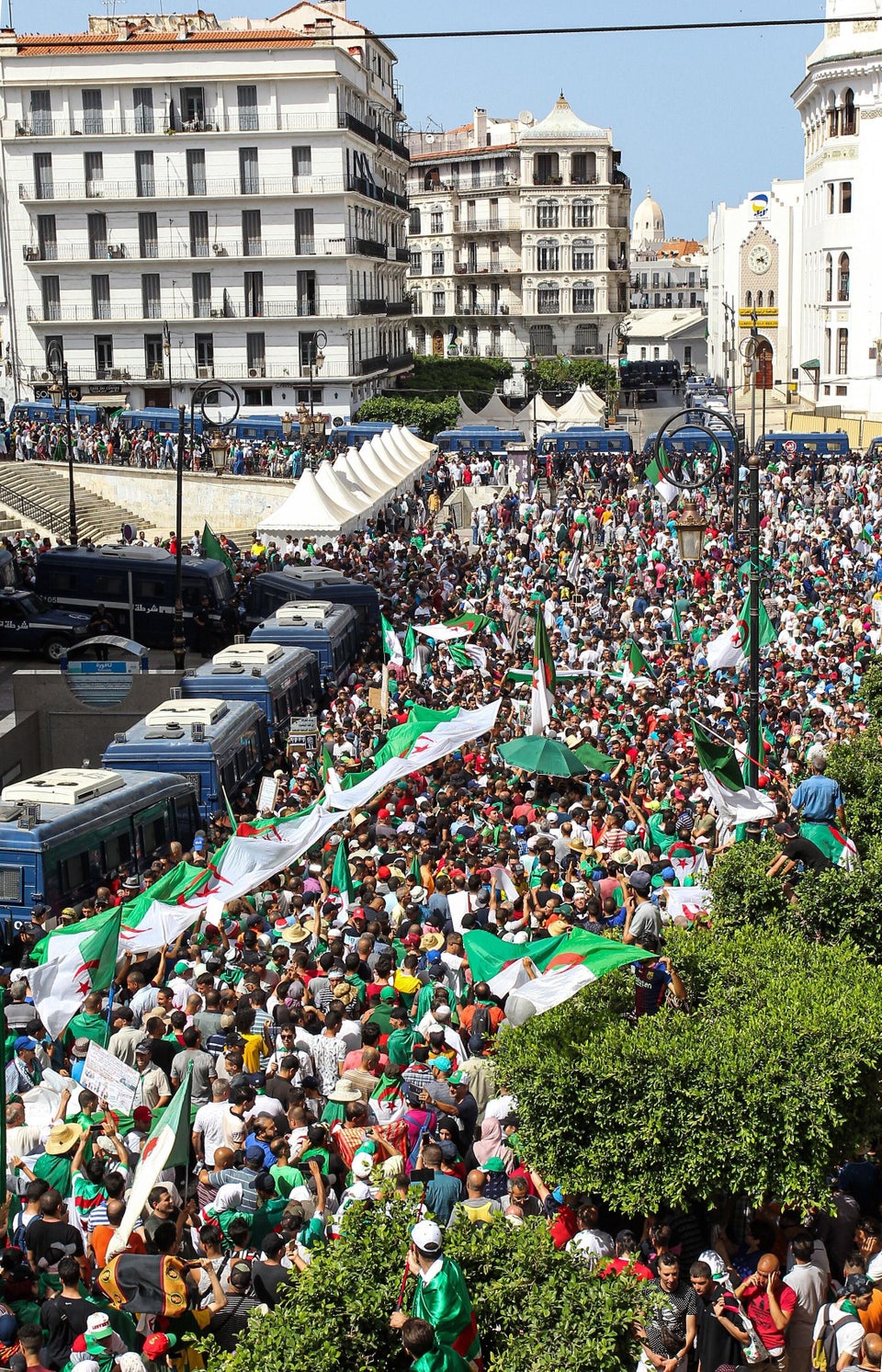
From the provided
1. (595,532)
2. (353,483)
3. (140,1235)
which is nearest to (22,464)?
(353,483)

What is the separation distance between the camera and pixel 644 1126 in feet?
31.0

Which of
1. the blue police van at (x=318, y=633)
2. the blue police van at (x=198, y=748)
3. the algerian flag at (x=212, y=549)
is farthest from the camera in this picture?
the algerian flag at (x=212, y=549)

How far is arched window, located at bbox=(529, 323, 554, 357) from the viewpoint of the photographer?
9538 centimetres

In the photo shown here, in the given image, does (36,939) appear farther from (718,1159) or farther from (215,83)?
(215,83)

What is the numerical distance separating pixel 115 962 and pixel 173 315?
164 feet

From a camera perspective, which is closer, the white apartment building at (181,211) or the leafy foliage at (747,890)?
the leafy foliage at (747,890)

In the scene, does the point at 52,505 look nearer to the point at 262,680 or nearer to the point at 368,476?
the point at 368,476

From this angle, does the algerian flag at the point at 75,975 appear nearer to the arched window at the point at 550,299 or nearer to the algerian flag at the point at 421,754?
the algerian flag at the point at 421,754

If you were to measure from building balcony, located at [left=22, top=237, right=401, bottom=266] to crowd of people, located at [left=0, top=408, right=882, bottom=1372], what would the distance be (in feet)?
126

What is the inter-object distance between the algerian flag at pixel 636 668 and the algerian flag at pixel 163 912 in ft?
31.4

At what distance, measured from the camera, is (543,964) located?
1162cm

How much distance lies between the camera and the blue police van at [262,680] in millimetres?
23547

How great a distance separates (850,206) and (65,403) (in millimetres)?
33669

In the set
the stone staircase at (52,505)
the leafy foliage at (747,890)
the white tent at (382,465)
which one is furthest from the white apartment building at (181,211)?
the leafy foliage at (747,890)
